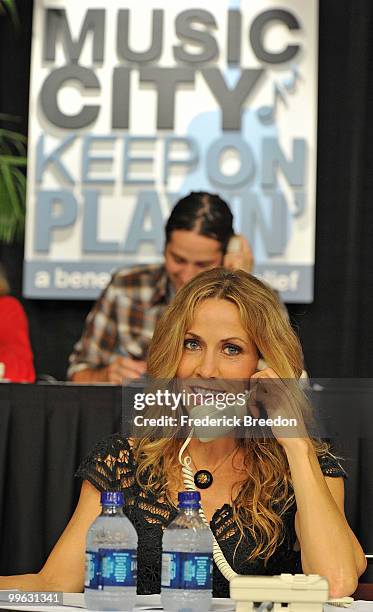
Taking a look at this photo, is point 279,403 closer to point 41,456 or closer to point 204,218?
point 41,456

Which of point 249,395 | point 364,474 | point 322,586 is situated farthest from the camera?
point 364,474

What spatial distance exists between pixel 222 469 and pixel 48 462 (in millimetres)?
975

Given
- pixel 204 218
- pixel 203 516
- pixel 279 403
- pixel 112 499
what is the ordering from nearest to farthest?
pixel 112 499 → pixel 279 403 → pixel 203 516 → pixel 204 218

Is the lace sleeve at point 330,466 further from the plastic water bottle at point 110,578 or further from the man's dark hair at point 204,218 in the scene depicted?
the man's dark hair at point 204,218

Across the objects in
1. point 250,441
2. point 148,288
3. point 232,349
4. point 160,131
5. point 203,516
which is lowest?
point 203,516

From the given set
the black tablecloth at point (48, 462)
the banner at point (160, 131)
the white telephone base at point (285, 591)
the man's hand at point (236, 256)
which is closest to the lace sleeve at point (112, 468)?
the white telephone base at point (285, 591)

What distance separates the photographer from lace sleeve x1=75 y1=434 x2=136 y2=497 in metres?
2.00

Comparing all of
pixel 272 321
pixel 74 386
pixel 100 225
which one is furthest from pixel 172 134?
pixel 272 321

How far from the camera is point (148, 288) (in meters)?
5.49

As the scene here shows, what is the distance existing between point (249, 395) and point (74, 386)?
4.28 feet

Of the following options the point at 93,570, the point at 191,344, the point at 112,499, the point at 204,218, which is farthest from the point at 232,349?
the point at 204,218

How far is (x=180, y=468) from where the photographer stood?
201 cm

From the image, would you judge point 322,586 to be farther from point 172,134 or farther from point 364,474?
point 172,134

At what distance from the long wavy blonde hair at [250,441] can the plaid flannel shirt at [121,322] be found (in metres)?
3.28
